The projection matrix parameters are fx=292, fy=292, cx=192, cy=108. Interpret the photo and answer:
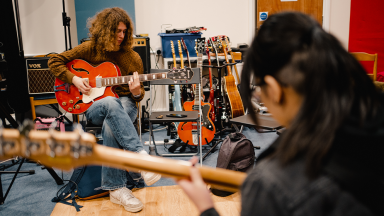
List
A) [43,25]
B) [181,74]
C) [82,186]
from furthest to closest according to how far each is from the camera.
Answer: [43,25] < [181,74] < [82,186]

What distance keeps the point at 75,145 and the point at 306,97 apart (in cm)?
52

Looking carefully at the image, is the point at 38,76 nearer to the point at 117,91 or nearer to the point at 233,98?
the point at 117,91

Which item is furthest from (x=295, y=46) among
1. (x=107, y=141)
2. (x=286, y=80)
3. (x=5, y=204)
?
(x=5, y=204)

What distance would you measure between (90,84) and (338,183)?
7.31 ft

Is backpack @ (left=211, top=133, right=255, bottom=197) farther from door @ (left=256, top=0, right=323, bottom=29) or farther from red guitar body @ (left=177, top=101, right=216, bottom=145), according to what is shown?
door @ (left=256, top=0, right=323, bottom=29)

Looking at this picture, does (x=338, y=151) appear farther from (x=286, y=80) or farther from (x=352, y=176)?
(x=286, y=80)

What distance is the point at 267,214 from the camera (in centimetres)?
52

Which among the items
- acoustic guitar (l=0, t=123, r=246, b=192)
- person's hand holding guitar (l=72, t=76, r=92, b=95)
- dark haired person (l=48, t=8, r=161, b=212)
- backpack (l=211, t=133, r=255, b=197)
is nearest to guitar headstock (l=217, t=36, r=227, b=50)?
dark haired person (l=48, t=8, r=161, b=212)

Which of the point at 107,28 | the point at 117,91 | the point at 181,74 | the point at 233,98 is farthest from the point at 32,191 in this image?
the point at 233,98

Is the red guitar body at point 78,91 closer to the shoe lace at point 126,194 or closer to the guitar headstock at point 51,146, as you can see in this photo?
the shoe lace at point 126,194

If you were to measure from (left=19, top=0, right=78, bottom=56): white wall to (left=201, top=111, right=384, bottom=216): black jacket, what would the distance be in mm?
4566

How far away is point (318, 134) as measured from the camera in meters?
0.52

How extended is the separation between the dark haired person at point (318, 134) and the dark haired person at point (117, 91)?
1563mm

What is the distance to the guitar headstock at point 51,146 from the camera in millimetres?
688
